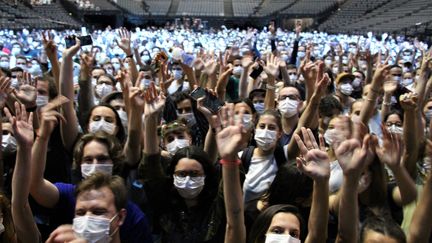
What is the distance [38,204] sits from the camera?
3316mm

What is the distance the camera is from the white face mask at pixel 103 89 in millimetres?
6598

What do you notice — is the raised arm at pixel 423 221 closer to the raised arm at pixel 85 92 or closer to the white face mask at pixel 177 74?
the raised arm at pixel 85 92

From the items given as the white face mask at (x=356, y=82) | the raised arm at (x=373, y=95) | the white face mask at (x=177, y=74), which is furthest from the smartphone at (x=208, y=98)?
the white face mask at (x=356, y=82)

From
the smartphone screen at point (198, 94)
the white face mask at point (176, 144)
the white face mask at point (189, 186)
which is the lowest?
the white face mask at point (189, 186)

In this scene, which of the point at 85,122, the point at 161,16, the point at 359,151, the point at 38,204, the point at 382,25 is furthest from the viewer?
the point at 161,16

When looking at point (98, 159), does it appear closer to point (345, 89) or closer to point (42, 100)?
point (42, 100)

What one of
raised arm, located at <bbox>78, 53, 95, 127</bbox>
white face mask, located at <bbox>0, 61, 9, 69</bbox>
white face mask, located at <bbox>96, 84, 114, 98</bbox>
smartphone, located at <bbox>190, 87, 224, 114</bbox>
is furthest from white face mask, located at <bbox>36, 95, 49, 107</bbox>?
white face mask, located at <bbox>0, 61, 9, 69</bbox>

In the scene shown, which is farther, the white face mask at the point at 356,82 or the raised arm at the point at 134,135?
the white face mask at the point at 356,82

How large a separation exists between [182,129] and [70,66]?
1367 millimetres

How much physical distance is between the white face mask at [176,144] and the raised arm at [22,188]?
1441 millimetres

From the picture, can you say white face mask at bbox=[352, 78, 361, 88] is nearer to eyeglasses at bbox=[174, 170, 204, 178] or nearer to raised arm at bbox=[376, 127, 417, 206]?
raised arm at bbox=[376, 127, 417, 206]

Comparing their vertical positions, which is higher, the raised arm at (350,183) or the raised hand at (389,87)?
the raised hand at (389,87)

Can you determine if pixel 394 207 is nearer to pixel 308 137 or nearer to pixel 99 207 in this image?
pixel 308 137

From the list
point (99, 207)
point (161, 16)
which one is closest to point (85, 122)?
point (99, 207)
